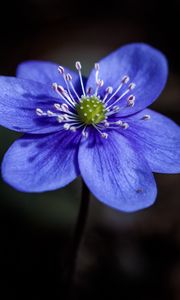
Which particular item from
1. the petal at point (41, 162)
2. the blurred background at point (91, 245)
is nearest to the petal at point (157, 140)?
the petal at point (41, 162)

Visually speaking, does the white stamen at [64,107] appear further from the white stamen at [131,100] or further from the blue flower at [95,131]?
the white stamen at [131,100]

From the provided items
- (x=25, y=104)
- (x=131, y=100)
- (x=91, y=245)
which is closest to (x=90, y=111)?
(x=131, y=100)

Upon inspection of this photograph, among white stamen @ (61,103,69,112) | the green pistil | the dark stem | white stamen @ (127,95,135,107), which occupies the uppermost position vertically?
white stamen @ (61,103,69,112)

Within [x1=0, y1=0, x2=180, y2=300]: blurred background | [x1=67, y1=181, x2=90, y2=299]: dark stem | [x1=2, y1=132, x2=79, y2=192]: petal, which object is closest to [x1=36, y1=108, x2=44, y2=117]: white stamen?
[x1=2, y1=132, x2=79, y2=192]: petal

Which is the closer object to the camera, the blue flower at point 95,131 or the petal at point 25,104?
the blue flower at point 95,131

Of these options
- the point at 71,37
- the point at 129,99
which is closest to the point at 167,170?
the point at 129,99

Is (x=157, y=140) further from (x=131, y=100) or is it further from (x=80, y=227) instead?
(x=80, y=227)

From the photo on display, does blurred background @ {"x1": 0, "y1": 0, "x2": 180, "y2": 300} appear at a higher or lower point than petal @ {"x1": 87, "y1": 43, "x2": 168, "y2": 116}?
lower

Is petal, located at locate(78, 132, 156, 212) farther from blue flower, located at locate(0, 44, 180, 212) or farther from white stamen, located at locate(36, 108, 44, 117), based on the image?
white stamen, located at locate(36, 108, 44, 117)
